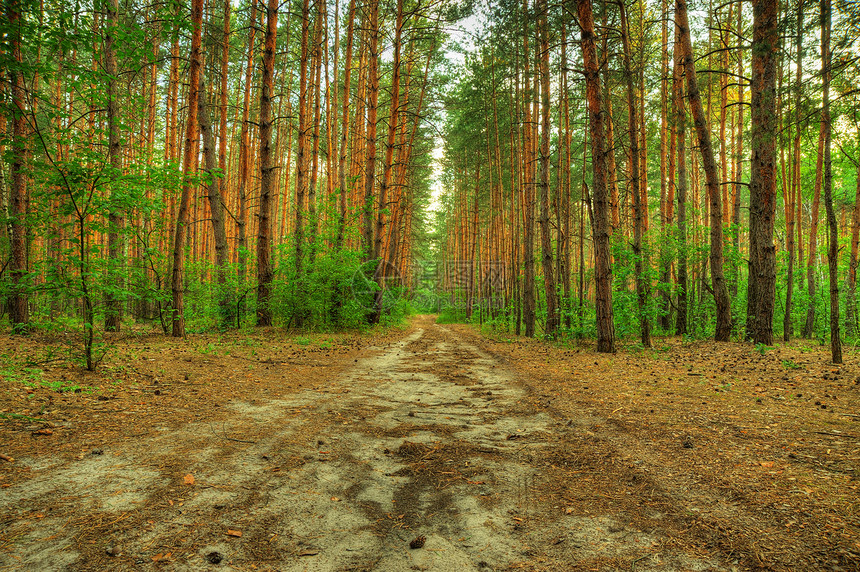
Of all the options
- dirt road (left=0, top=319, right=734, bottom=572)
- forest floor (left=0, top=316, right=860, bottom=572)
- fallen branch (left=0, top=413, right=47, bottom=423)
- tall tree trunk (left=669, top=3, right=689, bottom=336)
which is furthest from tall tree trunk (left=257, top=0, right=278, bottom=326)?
tall tree trunk (left=669, top=3, right=689, bottom=336)

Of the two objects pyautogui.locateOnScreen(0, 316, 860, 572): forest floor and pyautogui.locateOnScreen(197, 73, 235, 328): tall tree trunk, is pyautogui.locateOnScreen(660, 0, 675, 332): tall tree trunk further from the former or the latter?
pyautogui.locateOnScreen(197, 73, 235, 328): tall tree trunk

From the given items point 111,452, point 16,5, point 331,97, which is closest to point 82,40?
point 16,5

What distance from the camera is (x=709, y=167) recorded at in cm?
985

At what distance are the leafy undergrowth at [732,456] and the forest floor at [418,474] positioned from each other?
0.06 ft

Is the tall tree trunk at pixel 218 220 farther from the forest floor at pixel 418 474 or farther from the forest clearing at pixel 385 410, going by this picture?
the forest floor at pixel 418 474

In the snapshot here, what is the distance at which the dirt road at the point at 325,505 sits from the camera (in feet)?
6.21

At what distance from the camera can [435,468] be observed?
3018mm

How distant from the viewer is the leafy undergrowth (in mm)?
2068

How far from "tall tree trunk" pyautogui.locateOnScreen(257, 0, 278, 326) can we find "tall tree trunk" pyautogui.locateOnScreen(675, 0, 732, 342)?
10.3 metres

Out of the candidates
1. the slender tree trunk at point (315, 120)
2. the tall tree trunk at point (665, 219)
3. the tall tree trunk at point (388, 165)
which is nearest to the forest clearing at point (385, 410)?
the tall tree trunk at point (665, 219)

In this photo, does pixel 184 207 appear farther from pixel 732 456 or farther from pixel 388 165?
pixel 732 456

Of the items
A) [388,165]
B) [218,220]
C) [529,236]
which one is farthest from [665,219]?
[218,220]

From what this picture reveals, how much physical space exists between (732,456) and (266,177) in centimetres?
1146

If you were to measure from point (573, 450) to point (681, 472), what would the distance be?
789 mm
